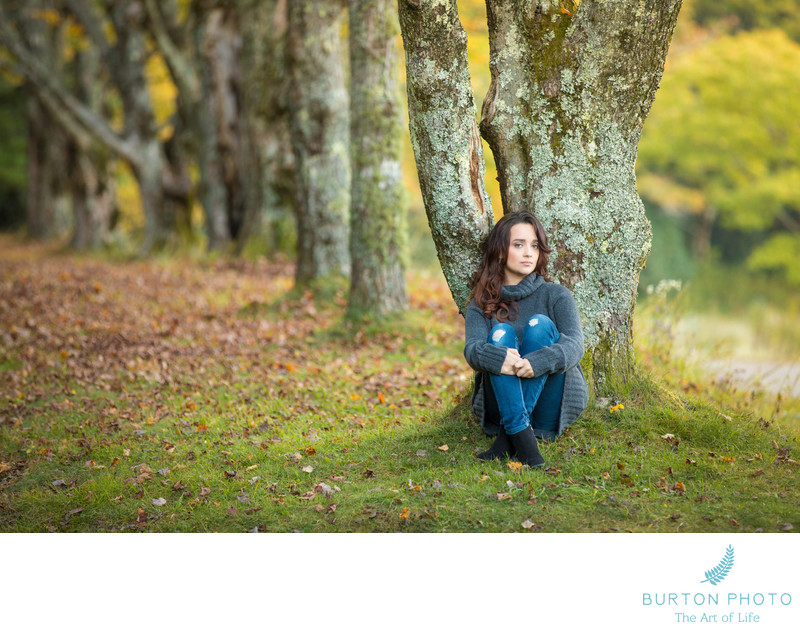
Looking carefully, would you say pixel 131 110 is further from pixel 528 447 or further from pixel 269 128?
pixel 528 447

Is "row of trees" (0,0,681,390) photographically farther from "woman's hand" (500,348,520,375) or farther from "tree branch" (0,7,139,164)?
"woman's hand" (500,348,520,375)

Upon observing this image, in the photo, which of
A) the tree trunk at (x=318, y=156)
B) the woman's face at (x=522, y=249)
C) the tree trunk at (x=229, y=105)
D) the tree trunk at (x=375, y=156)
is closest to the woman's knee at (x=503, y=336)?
the woman's face at (x=522, y=249)

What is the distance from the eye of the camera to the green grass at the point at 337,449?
406 centimetres

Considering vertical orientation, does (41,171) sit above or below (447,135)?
above

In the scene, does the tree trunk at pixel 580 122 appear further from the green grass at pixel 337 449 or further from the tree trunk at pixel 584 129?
the green grass at pixel 337 449

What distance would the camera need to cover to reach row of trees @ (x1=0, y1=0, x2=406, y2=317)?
8.09m

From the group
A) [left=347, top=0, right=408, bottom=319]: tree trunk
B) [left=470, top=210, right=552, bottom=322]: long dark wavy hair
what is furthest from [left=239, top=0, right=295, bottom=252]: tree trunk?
[left=470, top=210, right=552, bottom=322]: long dark wavy hair

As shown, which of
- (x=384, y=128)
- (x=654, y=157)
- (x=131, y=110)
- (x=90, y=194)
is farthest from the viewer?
(x=654, y=157)

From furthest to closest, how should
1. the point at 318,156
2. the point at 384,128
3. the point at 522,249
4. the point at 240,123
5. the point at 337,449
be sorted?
1. the point at 240,123
2. the point at 318,156
3. the point at 384,128
4. the point at 337,449
5. the point at 522,249

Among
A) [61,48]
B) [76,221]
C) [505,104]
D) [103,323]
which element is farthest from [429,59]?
[61,48]

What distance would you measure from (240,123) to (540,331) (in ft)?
40.7

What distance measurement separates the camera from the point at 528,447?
4305 mm

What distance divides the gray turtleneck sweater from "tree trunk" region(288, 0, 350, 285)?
5.57m
